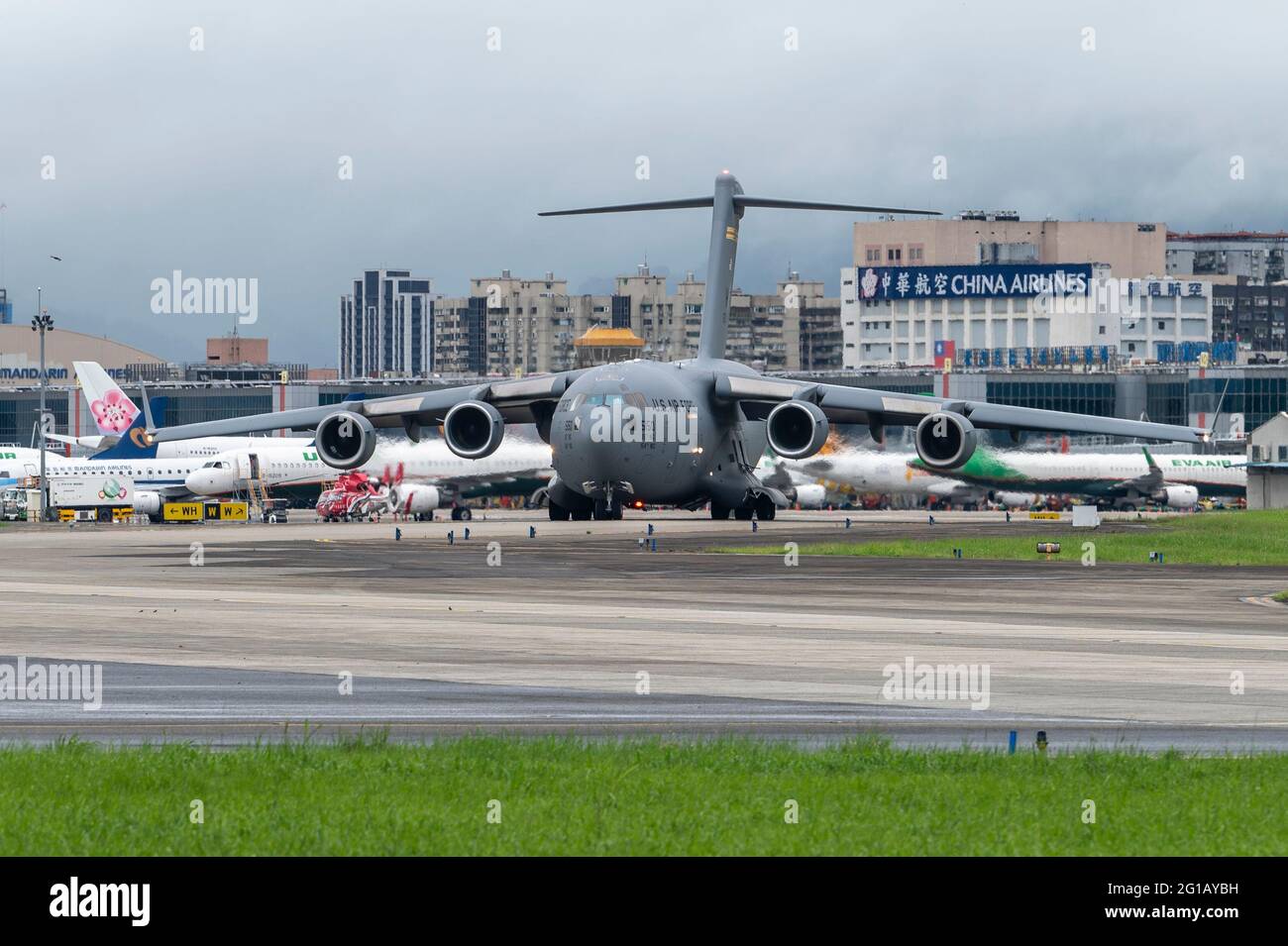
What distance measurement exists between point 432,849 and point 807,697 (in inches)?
374

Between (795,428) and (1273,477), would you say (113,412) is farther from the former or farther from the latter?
(1273,477)

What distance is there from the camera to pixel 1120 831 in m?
11.5

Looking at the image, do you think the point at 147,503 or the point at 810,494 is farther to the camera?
the point at 810,494

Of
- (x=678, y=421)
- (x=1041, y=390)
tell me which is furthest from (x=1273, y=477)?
(x=1041, y=390)

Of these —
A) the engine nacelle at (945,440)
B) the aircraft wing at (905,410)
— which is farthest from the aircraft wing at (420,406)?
the engine nacelle at (945,440)

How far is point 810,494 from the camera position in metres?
101

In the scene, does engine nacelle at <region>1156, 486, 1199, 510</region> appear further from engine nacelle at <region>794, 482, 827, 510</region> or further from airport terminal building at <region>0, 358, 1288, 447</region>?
airport terminal building at <region>0, 358, 1288, 447</region>

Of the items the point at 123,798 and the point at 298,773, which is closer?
the point at 123,798

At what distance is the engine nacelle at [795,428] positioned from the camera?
59812mm

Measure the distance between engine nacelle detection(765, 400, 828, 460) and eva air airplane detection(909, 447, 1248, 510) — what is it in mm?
37598

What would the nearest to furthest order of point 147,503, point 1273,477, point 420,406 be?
point 420,406 → point 1273,477 → point 147,503

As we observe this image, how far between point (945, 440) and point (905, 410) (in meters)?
3.57
